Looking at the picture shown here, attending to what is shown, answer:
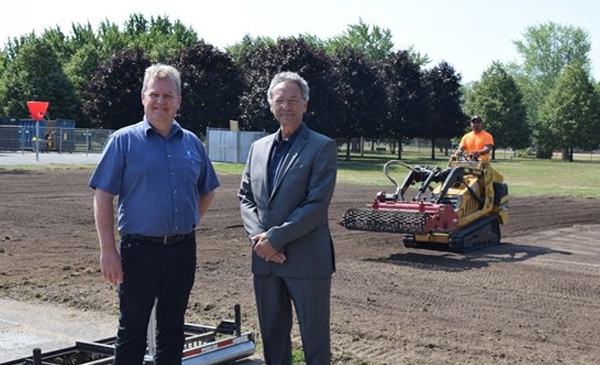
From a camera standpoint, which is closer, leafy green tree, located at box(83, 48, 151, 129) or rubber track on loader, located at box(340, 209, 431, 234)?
rubber track on loader, located at box(340, 209, 431, 234)

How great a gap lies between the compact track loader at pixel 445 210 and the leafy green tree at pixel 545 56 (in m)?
98.0

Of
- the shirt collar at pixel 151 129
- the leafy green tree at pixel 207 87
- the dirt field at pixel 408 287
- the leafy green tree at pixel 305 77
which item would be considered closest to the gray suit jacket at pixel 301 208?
the shirt collar at pixel 151 129

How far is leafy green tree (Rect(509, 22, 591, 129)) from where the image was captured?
111 m

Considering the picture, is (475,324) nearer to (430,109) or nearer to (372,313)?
(372,313)

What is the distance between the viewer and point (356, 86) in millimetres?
60781

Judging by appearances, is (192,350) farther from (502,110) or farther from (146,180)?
(502,110)

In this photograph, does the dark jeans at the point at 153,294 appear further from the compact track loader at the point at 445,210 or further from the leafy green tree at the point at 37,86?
the leafy green tree at the point at 37,86

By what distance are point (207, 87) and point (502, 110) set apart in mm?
40163

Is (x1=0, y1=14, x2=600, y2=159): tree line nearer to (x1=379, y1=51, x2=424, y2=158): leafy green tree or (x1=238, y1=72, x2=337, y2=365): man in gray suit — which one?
(x1=379, y1=51, x2=424, y2=158): leafy green tree

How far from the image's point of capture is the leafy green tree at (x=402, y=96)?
2662 inches

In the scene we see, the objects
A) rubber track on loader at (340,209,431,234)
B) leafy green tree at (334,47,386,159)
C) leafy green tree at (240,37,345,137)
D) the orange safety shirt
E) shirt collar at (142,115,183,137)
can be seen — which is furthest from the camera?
leafy green tree at (334,47,386,159)

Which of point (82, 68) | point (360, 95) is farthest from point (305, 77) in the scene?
point (82, 68)

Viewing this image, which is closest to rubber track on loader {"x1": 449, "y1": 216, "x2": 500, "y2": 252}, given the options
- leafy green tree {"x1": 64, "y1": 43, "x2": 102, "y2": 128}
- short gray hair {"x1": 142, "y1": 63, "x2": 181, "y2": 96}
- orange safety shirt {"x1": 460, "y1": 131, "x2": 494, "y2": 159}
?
orange safety shirt {"x1": 460, "y1": 131, "x2": 494, "y2": 159}

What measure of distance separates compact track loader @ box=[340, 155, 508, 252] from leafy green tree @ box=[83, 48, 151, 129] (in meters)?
45.8
